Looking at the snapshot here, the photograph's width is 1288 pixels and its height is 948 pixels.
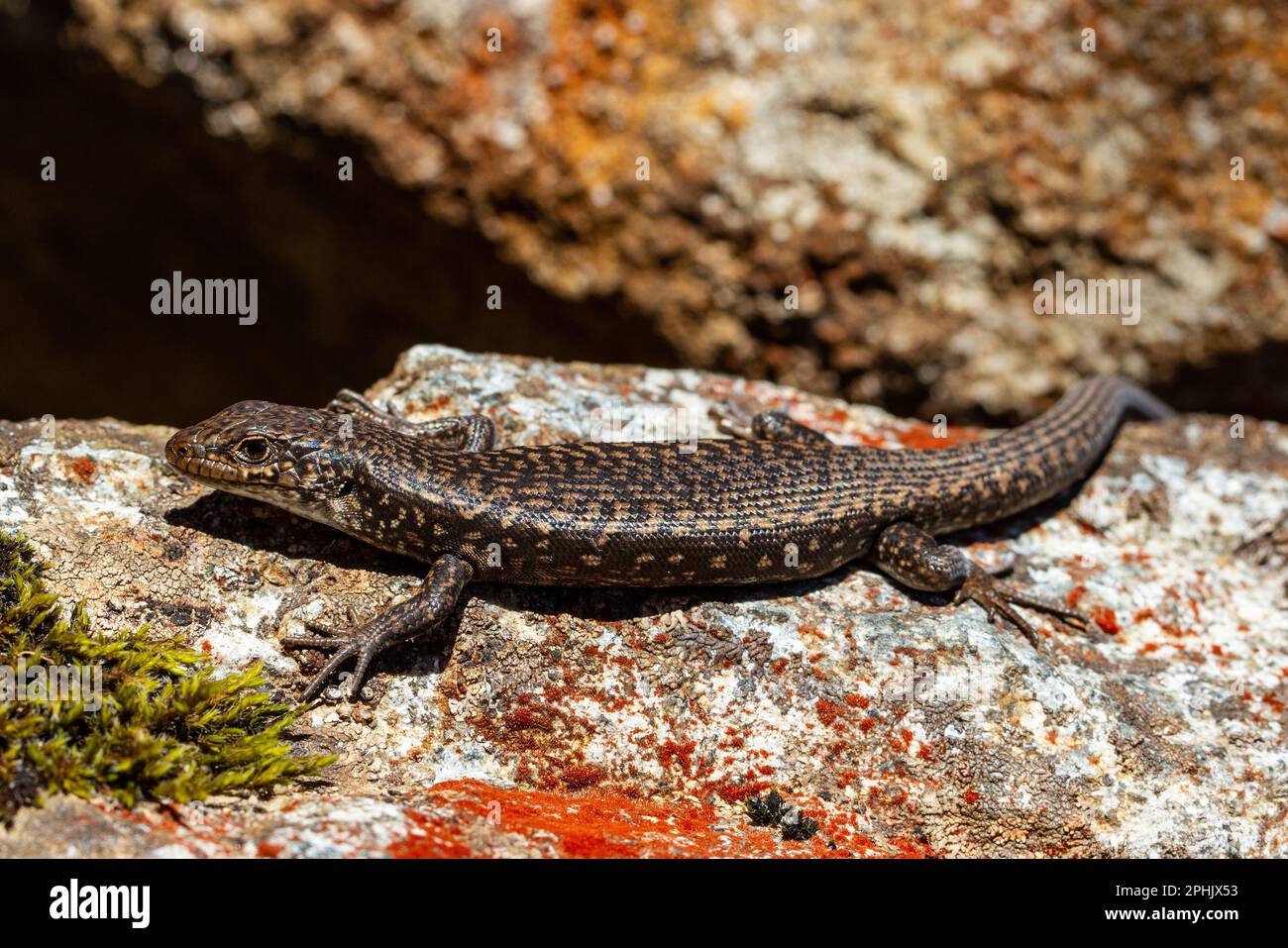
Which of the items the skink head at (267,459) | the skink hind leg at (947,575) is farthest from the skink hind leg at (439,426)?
the skink hind leg at (947,575)

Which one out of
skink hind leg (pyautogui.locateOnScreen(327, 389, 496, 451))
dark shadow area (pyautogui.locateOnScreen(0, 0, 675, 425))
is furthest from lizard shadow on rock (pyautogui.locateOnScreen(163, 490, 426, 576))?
dark shadow area (pyautogui.locateOnScreen(0, 0, 675, 425))

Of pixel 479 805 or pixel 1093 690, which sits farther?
pixel 1093 690

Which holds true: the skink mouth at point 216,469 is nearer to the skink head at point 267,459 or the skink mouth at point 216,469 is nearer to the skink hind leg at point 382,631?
the skink head at point 267,459

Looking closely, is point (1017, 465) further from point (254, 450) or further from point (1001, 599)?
point (254, 450)

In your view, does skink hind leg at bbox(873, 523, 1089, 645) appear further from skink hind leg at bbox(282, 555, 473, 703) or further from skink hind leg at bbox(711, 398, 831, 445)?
skink hind leg at bbox(282, 555, 473, 703)

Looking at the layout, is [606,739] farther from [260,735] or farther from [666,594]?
[260,735]

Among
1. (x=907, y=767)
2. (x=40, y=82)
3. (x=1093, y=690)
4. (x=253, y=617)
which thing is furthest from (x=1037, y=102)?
(x=40, y=82)

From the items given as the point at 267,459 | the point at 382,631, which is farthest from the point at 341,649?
the point at 267,459
